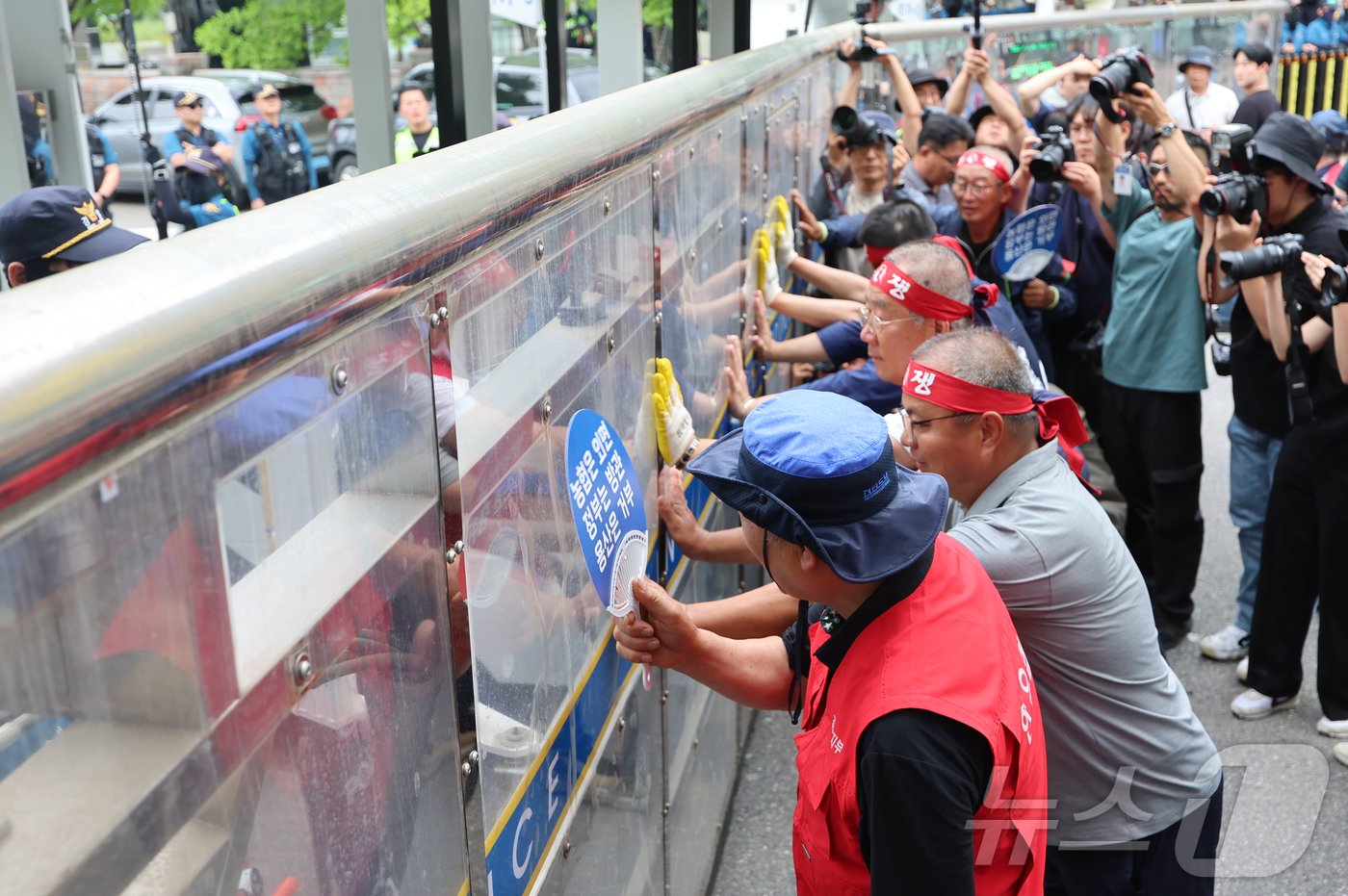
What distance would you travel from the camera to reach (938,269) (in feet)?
11.1

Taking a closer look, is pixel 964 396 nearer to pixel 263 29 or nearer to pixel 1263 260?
pixel 1263 260

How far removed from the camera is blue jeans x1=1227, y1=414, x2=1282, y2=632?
481 centimetres

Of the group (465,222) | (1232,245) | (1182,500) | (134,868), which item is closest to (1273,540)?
(1182,500)

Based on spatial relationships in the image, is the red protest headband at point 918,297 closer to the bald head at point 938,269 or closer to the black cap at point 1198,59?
the bald head at point 938,269

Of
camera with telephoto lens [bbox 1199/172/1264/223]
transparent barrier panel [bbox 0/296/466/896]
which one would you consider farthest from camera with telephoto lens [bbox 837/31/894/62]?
transparent barrier panel [bbox 0/296/466/896]

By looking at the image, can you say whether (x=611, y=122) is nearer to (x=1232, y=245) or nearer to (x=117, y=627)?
(x=117, y=627)

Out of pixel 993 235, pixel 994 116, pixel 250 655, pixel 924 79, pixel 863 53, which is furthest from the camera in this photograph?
pixel 924 79

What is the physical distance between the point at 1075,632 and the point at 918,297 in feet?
3.96

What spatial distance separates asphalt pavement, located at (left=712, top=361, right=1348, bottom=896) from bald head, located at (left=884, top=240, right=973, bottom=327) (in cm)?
163

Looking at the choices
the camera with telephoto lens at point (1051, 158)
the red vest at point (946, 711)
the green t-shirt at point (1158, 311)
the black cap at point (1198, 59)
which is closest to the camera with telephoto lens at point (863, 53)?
the camera with telephoto lens at point (1051, 158)

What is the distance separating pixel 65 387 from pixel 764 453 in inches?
42.0

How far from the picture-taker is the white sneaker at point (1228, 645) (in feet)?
16.2

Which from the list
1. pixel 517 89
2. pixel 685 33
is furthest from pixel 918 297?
pixel 517 89

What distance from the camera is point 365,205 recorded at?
122cm
